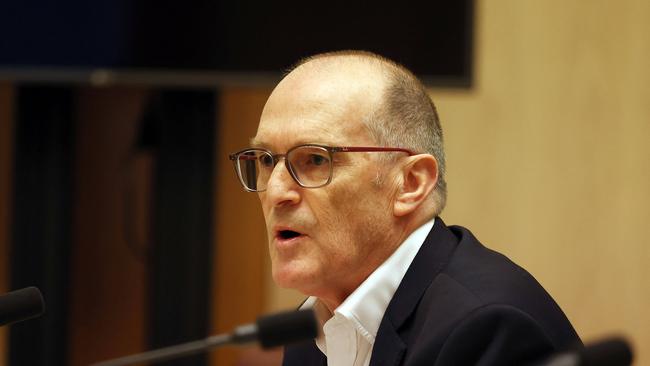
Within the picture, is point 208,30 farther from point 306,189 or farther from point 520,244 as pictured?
point 306,189

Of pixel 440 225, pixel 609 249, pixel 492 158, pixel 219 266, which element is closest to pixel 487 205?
pixel 492 158

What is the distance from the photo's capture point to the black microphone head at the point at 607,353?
1052mm

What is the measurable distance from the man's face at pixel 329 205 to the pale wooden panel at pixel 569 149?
2.05m

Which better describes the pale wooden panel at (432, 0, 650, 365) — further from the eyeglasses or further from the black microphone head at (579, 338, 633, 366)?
the black microphone head at (579, 338, 633, 366)

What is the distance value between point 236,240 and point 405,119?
2.22 meters

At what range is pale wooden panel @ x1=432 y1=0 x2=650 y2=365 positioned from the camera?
381cm

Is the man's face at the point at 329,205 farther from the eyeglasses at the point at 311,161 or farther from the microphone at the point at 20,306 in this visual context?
the microphone at the point at 20,306

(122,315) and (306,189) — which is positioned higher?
(306,189)

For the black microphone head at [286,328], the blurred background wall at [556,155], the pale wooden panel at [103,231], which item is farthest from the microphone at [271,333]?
the pale wooden panel at [103,231]

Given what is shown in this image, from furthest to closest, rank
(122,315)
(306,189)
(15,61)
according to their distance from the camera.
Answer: (122,315), (15,61), (306,189)

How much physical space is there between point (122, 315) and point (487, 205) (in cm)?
150

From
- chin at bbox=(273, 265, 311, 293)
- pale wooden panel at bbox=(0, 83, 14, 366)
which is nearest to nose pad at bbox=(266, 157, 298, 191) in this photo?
chin at bbox=(273, 265, 311, 293)

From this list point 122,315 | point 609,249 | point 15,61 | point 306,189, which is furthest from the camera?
point 122,315

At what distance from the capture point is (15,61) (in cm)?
351
